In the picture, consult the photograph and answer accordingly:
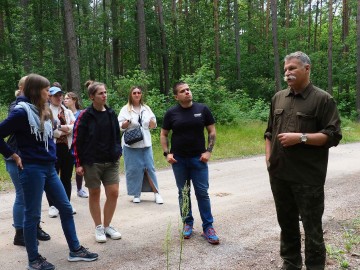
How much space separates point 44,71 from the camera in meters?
22.0

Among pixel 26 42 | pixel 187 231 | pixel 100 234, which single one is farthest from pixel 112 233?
pixel 26 42

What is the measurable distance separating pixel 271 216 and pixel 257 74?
1079 inches

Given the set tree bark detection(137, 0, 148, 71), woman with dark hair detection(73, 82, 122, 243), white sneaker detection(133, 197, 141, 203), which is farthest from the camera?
tree bark detection(137, 0, 148, 71)

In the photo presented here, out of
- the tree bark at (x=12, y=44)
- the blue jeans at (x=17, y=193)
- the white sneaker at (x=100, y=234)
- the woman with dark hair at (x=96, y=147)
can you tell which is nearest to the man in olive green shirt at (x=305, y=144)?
the woman with dark hair at (x=96, y=147)

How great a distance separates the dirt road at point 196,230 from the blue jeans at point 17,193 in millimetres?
382

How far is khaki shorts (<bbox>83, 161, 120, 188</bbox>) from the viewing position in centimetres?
A: 488

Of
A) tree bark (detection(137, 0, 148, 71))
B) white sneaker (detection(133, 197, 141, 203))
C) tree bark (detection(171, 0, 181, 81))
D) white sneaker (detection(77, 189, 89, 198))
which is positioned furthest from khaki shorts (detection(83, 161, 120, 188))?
tree bark (detection(171, 0, 181, 81))

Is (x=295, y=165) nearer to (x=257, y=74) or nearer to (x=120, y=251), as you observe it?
(x=120, y=251)

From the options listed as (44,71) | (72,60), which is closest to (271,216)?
(72,60)

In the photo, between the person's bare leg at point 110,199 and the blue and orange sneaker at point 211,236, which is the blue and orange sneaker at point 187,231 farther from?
the person's bare leg at point 110,199

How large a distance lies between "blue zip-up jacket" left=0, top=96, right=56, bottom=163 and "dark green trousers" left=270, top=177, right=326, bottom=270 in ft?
7.97

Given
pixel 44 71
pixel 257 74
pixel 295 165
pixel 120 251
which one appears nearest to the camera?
pixel 295 165

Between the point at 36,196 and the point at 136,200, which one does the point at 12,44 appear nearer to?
the point at 136,200

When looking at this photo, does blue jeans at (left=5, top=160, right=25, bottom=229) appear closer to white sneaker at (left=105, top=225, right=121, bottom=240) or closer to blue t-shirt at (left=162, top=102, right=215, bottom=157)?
white sneaker at (left=105, top=225, right=121, bottom=240)
